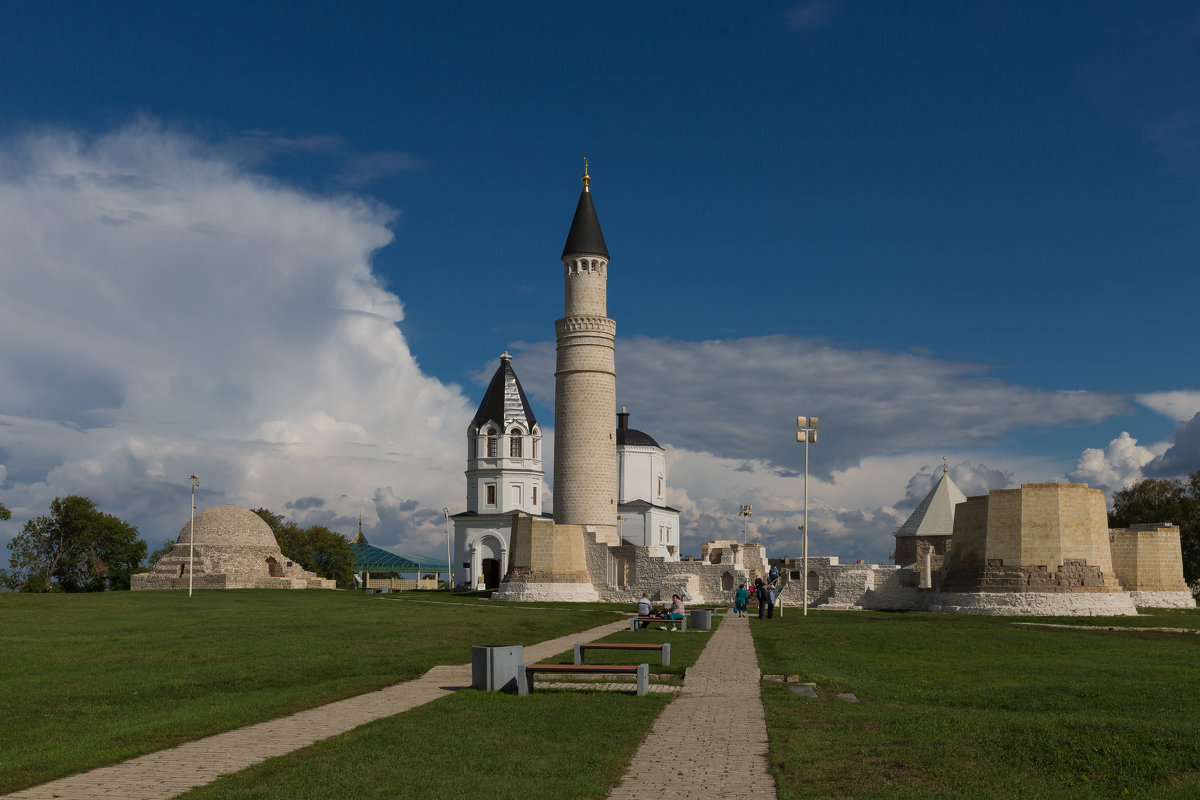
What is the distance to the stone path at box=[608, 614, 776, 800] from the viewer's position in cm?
812

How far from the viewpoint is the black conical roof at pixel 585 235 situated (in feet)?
167

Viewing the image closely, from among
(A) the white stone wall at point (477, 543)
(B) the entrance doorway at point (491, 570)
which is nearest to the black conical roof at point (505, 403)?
(A) the white stone wall at point (477, 543)

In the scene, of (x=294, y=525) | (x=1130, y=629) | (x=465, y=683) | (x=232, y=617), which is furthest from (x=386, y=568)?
(x=465, y=683)

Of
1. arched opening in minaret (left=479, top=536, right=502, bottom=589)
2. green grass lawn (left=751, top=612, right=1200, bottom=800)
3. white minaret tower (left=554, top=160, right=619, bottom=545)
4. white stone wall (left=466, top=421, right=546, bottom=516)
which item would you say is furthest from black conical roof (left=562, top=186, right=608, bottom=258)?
green grass lawn (left=751, top=612, right=1200, bottom=800)

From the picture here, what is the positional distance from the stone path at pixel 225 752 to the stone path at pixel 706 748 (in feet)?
10.9

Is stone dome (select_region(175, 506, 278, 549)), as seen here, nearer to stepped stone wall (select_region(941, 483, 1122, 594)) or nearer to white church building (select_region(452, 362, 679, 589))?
white church building (select_region(452, 362, 679, 589))

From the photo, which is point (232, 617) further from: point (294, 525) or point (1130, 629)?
point (294, 525)

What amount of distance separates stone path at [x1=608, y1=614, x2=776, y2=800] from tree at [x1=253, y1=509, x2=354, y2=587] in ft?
235

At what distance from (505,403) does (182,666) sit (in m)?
55.4

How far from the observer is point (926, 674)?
16531 mm

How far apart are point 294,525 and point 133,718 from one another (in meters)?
74.6

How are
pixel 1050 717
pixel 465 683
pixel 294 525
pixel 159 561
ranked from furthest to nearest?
pixel 294 525
pixel 159 561
pixel 465 683
pixel 1050 717

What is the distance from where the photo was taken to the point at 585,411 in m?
49.2

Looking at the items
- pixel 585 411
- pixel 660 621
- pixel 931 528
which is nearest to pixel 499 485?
pixel 585 411
